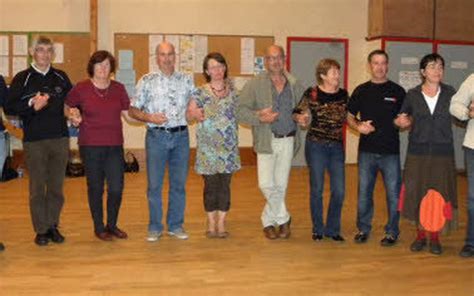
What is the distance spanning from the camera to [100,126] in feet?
13.8

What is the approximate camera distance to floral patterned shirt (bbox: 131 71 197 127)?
13.9 feet

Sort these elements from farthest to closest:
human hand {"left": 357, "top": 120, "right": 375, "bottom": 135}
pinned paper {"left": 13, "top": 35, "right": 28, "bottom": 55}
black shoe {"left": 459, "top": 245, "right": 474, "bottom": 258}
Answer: pinned paper {"left": 13, "top": 35, "right": 28, "bottom": 55}, human hand {"left": 357, "top": 120, "right": 375, "bottom": 135}, black shoe {"left": 459, "top": 245, "right": 474, "bottom": 258}

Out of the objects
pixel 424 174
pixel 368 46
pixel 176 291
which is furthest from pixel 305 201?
pixel 368 46

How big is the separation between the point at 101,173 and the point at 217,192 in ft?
2.87

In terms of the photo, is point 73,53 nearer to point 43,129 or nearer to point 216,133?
point 43,129

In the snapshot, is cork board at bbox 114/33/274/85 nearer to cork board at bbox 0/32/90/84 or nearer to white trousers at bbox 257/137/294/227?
cork board at bbox 0/32/90/84

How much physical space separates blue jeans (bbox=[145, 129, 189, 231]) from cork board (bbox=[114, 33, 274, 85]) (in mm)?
4237

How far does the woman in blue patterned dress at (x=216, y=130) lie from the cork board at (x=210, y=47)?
4275mm

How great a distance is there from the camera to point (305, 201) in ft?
19.7

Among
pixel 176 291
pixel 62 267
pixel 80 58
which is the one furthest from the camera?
pixel 80 58

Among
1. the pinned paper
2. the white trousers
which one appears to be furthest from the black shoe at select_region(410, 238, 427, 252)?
the pinned paper

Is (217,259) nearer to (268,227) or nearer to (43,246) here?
(268,227)

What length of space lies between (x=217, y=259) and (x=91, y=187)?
112cm

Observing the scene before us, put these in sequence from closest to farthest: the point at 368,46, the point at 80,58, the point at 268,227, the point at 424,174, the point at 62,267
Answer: the point at 62,267
the point at 424,174
the point at 268,227
the point at 80,58
the point at 368,46
